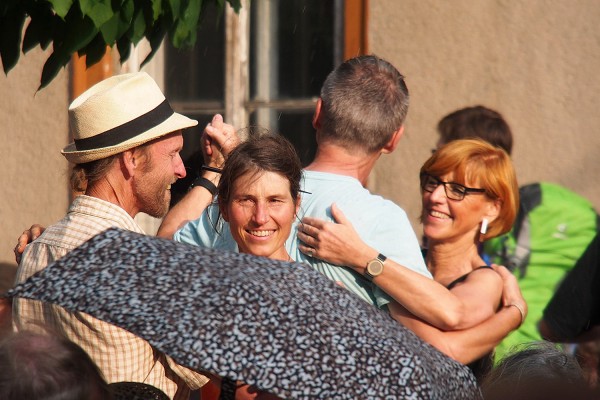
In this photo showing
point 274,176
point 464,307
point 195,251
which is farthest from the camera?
point 464,307

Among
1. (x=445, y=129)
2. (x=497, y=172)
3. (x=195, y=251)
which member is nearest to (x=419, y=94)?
(x=445, y=129)

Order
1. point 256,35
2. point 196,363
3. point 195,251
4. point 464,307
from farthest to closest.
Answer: point 256,35 → point 464,307 → point 195,251 → point 196,363

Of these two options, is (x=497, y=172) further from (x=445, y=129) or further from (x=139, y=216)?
(x=139, y=216)

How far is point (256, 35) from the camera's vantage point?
655 cm

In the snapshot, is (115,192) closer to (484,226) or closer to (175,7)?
(175,7)

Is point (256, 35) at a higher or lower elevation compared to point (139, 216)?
higher

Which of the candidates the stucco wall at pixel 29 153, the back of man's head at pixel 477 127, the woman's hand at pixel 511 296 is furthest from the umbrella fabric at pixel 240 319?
the stucco wall at pixel 29 153

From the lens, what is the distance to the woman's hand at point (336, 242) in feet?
10.5

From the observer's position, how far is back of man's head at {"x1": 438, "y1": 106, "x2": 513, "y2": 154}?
4.77 metres

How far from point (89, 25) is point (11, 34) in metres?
0.34

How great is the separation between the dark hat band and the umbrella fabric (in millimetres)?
1291

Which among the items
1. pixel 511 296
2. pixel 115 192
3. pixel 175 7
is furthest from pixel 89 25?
pixel 511 296

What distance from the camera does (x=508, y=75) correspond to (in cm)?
561

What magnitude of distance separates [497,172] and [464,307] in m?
0.72
